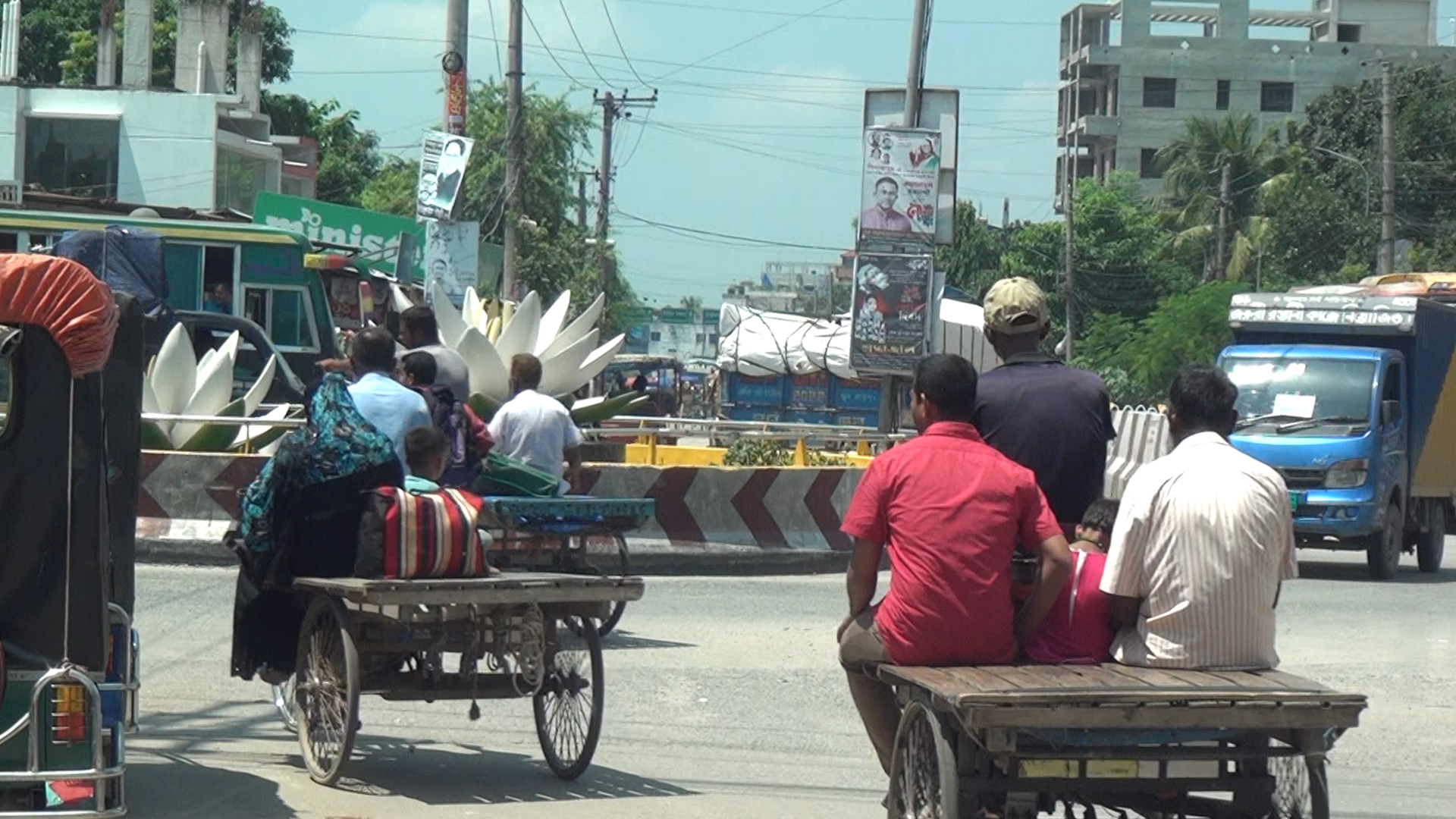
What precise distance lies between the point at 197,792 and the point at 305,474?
4.17 feet

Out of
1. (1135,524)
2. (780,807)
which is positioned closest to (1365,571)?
(780,807)

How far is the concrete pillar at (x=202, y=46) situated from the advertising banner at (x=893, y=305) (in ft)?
95.7

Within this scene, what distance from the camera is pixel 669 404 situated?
175 ft

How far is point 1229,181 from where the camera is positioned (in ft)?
221

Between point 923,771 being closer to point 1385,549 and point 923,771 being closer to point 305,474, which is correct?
point 305,474

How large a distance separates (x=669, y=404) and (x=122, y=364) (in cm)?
4659

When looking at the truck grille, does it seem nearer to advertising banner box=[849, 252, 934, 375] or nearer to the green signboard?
advertising banner box=[849, 252, 934, 375]

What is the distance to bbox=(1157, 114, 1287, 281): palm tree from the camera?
6588 centimetres

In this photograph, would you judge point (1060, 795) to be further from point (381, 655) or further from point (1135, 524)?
point (381, 655)

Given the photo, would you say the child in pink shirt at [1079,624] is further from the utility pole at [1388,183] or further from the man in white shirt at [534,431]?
the utility pole at [1388,183]

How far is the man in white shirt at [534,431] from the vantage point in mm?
11836

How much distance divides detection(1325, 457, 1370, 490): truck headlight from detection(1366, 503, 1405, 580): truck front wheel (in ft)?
1.69

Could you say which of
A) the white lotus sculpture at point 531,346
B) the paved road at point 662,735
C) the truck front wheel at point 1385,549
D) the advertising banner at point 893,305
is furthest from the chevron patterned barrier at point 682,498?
the advertising banner at point 893,305

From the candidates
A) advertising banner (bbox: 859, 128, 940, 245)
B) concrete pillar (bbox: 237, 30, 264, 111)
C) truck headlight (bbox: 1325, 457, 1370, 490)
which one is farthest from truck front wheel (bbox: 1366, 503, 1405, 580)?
concrete pillar (bbox: 237, 30, 264, 111)
